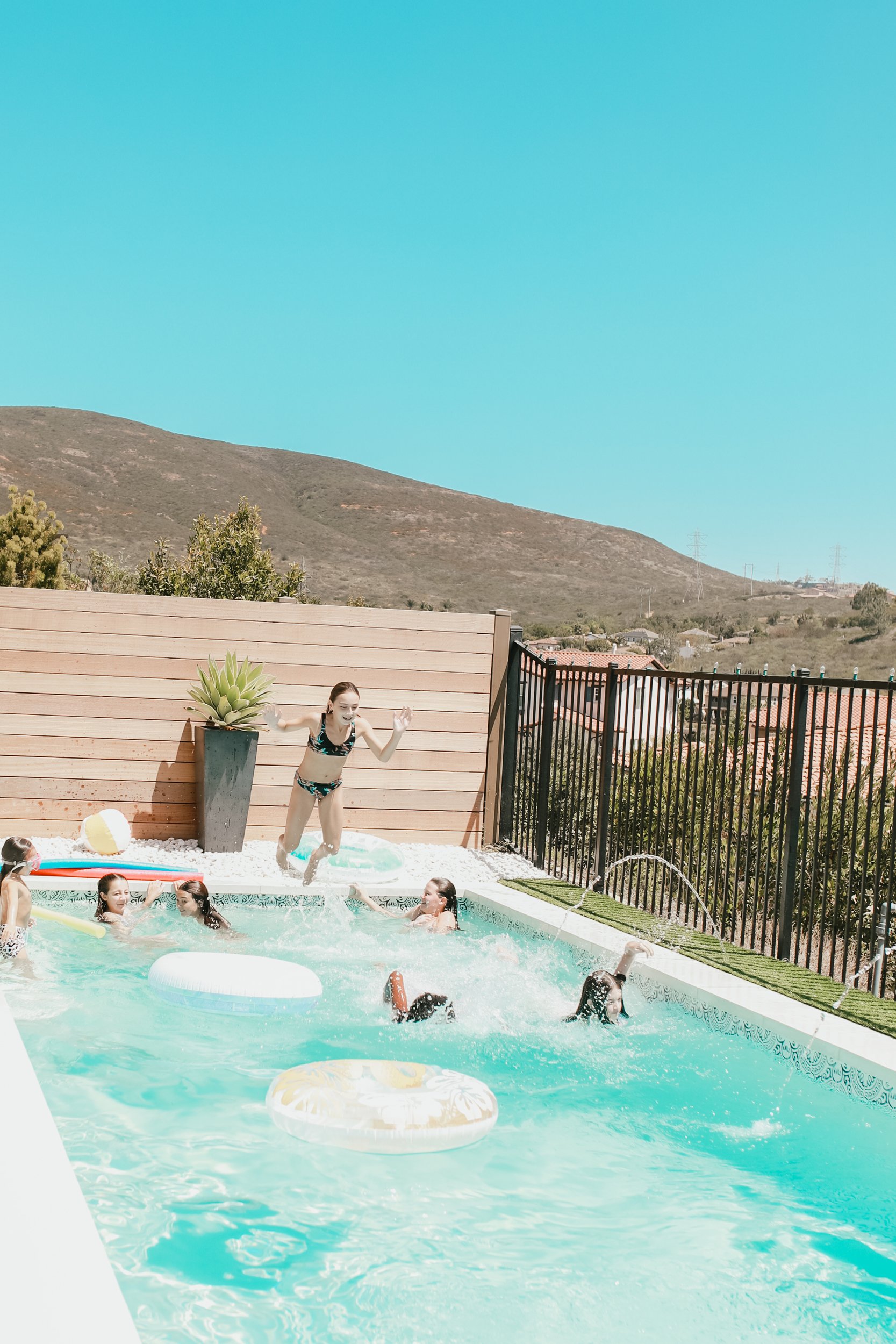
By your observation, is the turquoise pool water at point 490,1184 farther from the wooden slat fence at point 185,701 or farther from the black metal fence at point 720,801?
the wooden slat fence at point 185,701

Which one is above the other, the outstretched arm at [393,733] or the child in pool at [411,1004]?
the outstretched arm at [393,733]

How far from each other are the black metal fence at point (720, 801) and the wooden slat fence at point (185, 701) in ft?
1.94

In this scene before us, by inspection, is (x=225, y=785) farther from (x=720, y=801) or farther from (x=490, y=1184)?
(x=490, y=1184)

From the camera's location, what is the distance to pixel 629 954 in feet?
16.9

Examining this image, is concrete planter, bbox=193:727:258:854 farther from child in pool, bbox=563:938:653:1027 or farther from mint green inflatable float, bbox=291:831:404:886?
child in pool, bbox=563:938:653:1027

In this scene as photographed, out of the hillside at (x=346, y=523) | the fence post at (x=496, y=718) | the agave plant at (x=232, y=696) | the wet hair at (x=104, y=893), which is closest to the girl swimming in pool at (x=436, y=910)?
the wet hair at (x=104, y=893)

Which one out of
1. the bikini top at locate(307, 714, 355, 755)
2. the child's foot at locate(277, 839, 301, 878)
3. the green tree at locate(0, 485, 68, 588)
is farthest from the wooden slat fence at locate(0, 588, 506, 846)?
the green tree at locate(0, 485, 68, 588)

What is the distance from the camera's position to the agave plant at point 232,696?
Result: 821 cm

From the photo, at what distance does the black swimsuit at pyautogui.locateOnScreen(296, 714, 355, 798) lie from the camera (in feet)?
24.8

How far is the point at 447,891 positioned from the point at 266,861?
6.90 ft

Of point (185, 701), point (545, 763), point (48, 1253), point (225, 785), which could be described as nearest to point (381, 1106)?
point (48, 1253)

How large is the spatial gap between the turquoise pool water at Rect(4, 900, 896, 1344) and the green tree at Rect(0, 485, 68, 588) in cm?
1948

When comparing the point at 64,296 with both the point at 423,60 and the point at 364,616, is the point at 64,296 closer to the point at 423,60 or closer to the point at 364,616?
the point at 423,60

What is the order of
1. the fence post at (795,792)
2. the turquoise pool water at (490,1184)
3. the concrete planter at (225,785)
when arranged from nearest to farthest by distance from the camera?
1. the turquoise pool water at (490,1184)
2. the fence post at (795,792)
3. the concrete planter at (225,785)
